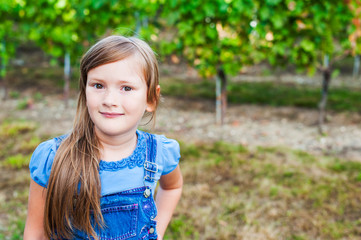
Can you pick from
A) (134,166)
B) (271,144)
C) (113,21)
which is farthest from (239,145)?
(134,166)

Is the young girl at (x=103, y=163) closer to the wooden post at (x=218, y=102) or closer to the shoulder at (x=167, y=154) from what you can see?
the shoulder at (x=167, y=154)

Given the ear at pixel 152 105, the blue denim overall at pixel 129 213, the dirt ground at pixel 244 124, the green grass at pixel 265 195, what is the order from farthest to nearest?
the dirt ground at pixel 244 124 → the green grass at pixel 265 195 → the ear at pixel 152 105 → the blue denim overall at pixel 129 213

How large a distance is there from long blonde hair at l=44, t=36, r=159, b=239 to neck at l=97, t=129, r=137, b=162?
0.03m

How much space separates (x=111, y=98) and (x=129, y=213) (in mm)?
481

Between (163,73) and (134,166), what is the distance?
24.3ft

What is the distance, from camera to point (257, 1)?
4.12 m

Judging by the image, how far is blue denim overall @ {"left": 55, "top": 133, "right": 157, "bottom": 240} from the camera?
1.41 metres

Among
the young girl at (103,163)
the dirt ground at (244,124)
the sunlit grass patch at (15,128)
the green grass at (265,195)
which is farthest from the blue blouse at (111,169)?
the sunlit grass patch at (15,128)

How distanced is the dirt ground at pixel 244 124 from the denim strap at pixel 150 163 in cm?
265

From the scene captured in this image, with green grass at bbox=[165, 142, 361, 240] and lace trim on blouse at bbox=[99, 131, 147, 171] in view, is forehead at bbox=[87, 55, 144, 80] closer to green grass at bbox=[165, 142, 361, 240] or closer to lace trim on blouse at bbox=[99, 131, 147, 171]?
lace trim on blouse at bbox=[99, 131, 147, 171]

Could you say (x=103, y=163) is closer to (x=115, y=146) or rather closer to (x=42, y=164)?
(x=115, y=146)

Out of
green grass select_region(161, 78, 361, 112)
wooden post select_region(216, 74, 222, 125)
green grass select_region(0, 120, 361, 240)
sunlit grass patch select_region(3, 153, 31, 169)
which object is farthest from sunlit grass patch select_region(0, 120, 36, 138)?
wooden post select_region(216, 74, 222, 125)

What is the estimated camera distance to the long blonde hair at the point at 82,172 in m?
1.34

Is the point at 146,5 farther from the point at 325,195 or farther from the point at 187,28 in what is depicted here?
the point at 325,195
